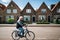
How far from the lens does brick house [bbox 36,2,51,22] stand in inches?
1610

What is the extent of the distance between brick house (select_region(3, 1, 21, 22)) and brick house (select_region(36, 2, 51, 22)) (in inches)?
190

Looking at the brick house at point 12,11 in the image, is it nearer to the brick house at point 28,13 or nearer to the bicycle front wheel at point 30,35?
the brick house at point 28,13

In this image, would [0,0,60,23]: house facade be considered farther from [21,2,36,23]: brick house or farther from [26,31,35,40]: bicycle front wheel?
[26,31,35,40]: bicycle front wheel

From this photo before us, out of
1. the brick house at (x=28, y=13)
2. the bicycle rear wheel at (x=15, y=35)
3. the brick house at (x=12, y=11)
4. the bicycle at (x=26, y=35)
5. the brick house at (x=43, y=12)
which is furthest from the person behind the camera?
the brick house at (x=12, y=11)

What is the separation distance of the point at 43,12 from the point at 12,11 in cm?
750

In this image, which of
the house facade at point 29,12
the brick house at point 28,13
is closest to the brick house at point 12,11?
the house facade at point 29,12

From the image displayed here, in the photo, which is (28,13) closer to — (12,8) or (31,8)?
(31,8)

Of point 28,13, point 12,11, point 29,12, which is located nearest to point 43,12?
point 29,12

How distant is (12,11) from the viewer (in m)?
41.8

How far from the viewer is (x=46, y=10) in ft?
136

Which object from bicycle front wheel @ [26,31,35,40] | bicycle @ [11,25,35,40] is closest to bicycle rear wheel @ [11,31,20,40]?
bicycle @ [11,25,35,40]

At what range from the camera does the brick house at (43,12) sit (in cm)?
4091

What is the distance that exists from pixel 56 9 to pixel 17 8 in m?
9.39

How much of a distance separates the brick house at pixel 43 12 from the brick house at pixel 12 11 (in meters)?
4.83
